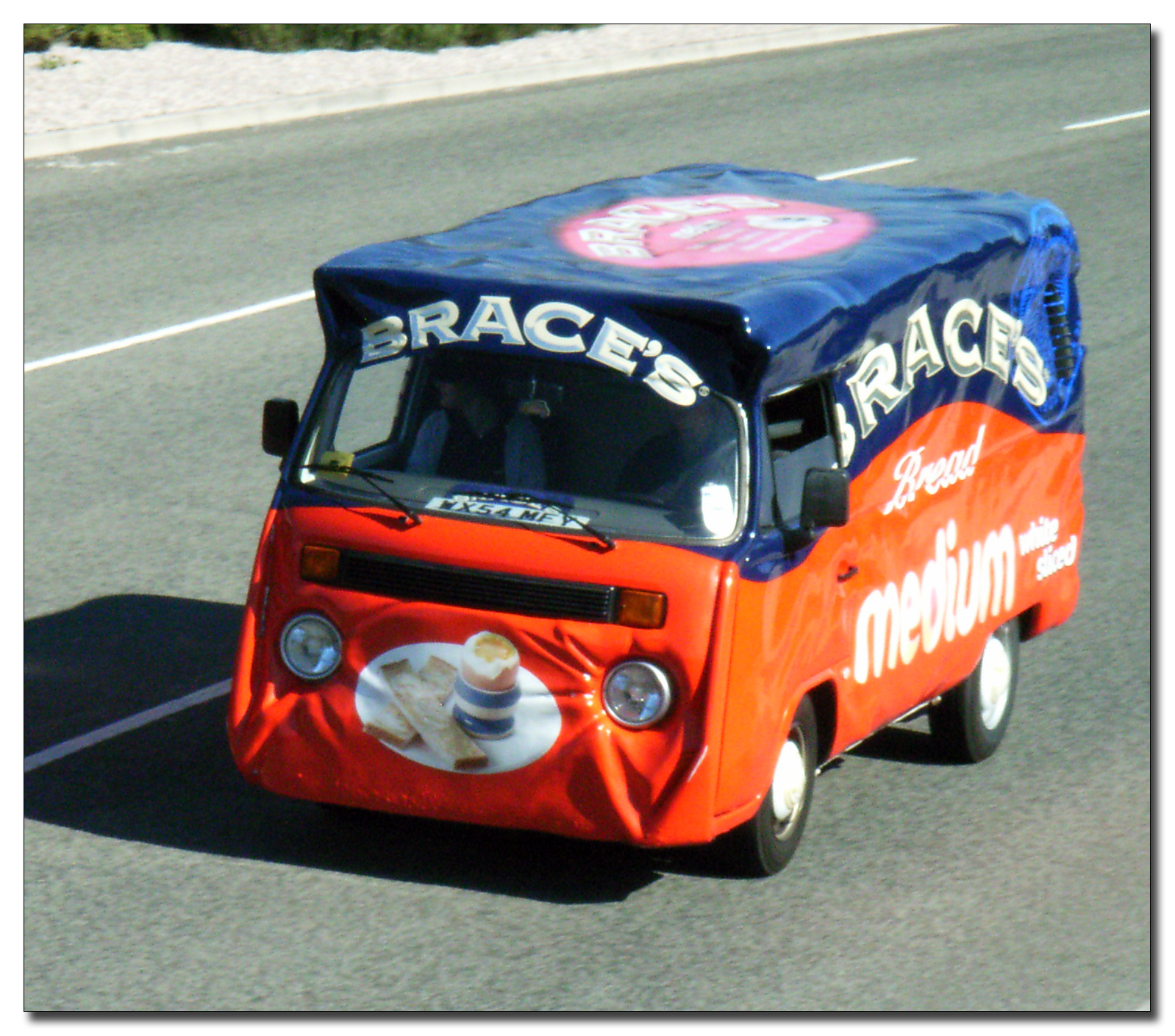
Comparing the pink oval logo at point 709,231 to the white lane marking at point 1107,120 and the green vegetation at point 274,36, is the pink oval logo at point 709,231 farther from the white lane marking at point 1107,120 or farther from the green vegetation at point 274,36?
the green vegetation at point 274,36

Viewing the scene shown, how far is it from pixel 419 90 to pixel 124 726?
53.3 ft

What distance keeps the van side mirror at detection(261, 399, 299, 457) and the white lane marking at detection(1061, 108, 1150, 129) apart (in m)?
18.2

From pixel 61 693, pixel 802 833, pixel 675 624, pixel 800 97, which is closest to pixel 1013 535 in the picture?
pixel 802 833

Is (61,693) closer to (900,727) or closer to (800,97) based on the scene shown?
(900,727)

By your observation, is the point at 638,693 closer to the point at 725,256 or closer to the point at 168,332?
the point at 725,256

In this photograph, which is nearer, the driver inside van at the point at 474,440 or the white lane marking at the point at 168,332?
the driver inside van at the point at 474,440

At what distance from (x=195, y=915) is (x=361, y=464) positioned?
1.78 meters

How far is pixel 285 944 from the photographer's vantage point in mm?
6770

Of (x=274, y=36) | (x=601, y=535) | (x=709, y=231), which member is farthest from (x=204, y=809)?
(x=274, y=36)

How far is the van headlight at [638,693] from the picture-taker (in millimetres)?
6777

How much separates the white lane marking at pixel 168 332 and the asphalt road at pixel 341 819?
121mm

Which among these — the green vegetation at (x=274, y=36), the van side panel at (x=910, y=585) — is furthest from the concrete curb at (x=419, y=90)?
the van side panel at (x=910, y=585)

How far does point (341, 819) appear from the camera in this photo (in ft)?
25.7

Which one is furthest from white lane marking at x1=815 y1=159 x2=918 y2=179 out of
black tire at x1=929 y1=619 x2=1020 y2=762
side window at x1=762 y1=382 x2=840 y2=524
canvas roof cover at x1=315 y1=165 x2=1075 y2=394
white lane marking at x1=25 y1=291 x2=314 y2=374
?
side window at x1=762 y1=382 x2=840 y2=524
